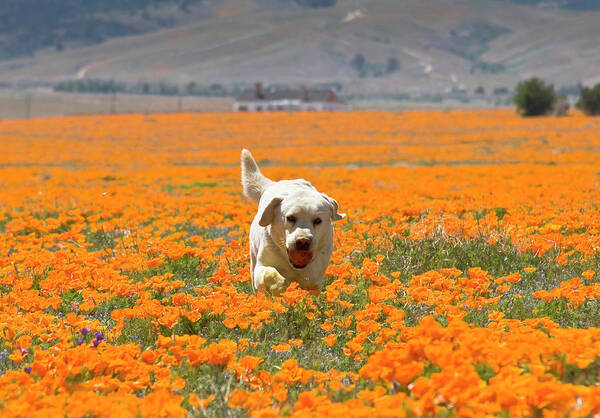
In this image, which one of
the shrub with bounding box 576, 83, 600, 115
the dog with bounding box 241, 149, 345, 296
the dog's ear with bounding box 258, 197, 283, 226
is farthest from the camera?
the shrub with bounding box 576, 83, 600, 115

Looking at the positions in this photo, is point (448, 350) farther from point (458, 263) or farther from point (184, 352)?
point (458, 263)

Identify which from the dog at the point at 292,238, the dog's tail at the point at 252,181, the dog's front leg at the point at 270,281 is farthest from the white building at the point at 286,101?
the dog's front leg at the point at 270,281

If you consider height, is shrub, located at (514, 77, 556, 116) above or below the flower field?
above

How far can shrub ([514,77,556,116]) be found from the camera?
64.8 m

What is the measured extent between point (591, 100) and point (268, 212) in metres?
66.4

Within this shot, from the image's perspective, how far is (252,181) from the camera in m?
7.57

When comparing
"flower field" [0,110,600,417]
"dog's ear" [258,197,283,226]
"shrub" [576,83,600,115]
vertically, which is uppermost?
"shrub" [576,83,600,115]

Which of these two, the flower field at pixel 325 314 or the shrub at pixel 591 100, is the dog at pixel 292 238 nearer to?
the flower field at pixel 325 314

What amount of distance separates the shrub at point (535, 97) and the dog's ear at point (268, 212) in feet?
211

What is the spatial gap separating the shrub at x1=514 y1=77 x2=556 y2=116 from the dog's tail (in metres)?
63.0

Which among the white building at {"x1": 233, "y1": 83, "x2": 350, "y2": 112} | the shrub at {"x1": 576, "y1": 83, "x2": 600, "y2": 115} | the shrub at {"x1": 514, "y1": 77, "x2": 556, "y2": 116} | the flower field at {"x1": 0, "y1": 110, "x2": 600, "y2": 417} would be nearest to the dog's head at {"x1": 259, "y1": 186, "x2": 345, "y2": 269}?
the flower field at {"x1": 0, "y1": 110, "x2": 600, "y2": 417}

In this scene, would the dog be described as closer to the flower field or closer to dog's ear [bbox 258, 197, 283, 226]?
dog's ear [bbox 258, 197, 283, 226]

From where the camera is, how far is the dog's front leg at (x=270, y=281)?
5727 millimetres

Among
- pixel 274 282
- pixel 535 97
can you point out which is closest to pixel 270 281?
pixel 274 282
